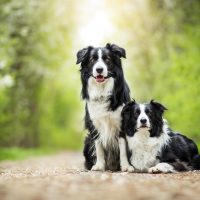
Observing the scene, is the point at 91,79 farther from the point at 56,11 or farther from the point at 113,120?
the point at 56,11

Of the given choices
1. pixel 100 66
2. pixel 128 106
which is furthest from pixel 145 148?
pixel 100 66

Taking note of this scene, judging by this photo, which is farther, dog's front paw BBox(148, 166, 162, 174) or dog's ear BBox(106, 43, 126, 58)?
dog's ear BBox(106, 43, 126, 58)

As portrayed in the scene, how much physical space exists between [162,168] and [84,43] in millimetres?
19686

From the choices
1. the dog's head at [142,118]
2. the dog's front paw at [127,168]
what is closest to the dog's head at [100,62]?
the dog's head at [142,118]

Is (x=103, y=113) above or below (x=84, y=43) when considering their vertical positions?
below

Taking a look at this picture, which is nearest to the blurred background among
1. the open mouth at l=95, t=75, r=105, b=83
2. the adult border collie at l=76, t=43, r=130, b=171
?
the adult border collie at l=76, t=43, r=130, b=171

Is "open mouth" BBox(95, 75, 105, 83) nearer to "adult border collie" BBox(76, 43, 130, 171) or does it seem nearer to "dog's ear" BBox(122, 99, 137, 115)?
"adult border collie" BBox(76, 43, 130, 171)

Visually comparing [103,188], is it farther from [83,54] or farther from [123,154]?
[83,54]

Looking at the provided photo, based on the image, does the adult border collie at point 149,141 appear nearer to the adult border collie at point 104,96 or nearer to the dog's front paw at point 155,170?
the dog's front paw at point 155,170

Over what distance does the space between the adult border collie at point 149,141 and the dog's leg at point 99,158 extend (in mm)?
511

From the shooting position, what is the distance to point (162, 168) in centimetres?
876

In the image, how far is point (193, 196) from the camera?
6035 millimetres

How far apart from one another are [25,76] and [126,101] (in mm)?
13633

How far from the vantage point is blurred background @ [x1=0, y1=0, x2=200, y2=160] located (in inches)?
645
